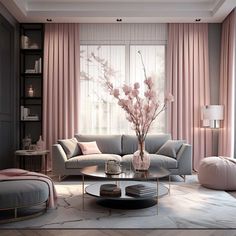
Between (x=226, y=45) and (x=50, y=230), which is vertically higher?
(x=226, y=45)

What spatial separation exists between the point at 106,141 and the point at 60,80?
5.08ft

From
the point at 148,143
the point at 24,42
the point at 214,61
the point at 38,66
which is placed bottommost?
the point at 148,143

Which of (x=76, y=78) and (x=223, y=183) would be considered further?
(x=76, y=78)

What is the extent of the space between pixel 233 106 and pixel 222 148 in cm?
86

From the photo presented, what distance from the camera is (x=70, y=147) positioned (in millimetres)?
5078

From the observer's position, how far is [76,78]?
5.88 m

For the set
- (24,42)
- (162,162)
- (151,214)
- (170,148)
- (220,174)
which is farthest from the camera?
(24,42)

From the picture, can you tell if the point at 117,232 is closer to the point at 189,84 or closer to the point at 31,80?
the point at 189,84

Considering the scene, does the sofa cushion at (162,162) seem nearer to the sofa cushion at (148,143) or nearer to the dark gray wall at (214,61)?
the sofa cushion at (148,143)

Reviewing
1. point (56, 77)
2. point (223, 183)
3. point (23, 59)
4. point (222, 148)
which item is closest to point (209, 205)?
point (223, 183)

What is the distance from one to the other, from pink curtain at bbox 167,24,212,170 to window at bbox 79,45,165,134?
26 centimetres

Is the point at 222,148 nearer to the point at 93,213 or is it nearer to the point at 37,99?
the point at 93,213

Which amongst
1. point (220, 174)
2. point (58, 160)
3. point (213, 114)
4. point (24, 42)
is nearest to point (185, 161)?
point (220, 174)

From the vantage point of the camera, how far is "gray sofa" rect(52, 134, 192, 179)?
4.79m
